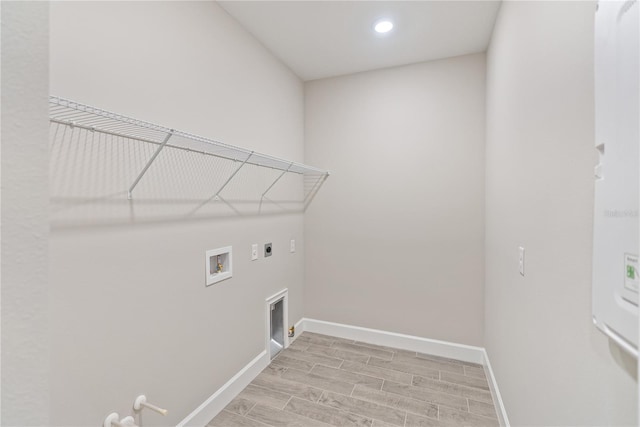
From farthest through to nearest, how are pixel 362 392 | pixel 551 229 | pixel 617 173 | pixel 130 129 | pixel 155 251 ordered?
pixel 362 392 → pixel 155 251 → pixel 130 129 → pixel 551 229 → pixel 617 173

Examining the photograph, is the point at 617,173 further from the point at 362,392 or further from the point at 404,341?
the point at 404,341

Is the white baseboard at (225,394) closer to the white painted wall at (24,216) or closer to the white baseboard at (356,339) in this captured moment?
the white baseboard at (356,339)

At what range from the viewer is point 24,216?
1.28 ft

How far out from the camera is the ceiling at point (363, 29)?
5.88 feet

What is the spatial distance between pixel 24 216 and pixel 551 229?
4.42 ft

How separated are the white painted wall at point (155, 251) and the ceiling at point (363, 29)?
0.21 meters

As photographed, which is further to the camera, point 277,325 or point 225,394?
point 277,325

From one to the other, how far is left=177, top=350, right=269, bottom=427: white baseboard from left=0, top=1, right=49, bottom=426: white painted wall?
150 centimetres

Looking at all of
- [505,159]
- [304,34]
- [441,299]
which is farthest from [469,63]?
[441,299]

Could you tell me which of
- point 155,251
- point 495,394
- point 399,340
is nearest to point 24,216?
point 155,251

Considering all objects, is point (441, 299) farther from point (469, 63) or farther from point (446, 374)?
point (469, 63)

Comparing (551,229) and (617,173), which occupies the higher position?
(617,173)

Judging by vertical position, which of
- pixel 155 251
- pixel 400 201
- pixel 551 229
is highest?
pixel 400 201

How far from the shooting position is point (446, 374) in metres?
2.16
